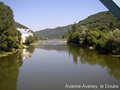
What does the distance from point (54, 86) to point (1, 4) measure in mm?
30247

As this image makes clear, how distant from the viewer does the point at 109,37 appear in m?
27.3

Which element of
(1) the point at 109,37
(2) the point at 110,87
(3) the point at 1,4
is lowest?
(2) the point at 110,87

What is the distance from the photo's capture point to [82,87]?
10.8 metres

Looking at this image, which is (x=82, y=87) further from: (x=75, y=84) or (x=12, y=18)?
(x=12, y=18)

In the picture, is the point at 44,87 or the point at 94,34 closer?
the point at 44,87

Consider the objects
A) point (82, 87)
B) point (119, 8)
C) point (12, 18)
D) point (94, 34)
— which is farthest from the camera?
point (94, 34)

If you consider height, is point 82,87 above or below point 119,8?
below

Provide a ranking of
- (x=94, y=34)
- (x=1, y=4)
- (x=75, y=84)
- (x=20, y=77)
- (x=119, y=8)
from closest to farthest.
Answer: (x=119, y=8) → (x=75, y=84) → (x=20, y=77) → (x=1, y=4) → (x=94, y=34)

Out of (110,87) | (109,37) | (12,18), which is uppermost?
(12,18)

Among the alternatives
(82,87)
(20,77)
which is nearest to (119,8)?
(82,87)

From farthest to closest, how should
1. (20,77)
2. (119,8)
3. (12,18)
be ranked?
1. (12,18)
2. (20,77)
3. (119,8)

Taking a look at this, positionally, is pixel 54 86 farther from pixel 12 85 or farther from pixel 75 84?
pixel 12 85


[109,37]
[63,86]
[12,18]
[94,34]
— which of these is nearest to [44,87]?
[63,86]

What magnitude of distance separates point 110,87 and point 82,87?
2.99 metres
